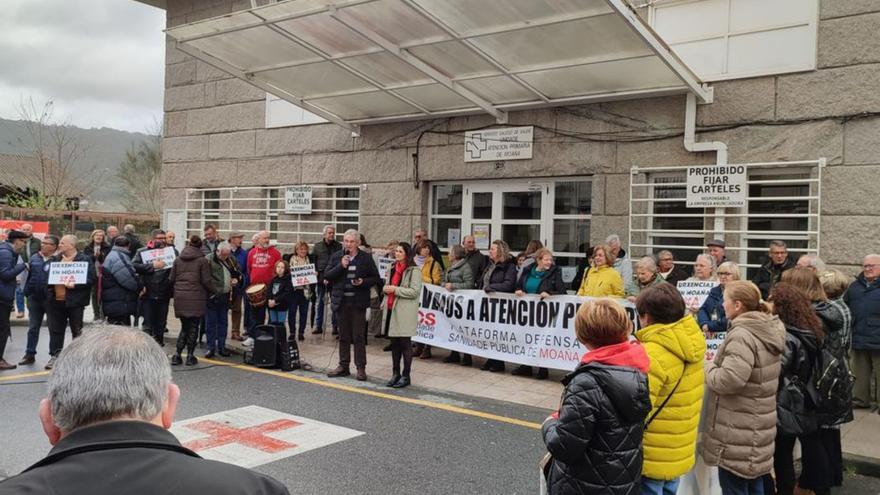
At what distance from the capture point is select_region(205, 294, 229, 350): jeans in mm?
9711

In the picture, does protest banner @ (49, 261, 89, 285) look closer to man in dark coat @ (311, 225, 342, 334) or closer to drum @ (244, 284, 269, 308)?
drum @ (244, 284, 269, 308)

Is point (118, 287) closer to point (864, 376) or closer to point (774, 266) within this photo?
point (774, 266)

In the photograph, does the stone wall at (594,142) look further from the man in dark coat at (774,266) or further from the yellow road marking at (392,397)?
the yellow road marking at (392,397)

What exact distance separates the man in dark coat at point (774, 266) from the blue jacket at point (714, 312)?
1437 millimetres

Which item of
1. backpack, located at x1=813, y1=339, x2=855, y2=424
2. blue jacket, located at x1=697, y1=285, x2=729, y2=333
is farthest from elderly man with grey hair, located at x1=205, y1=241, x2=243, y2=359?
backpack, located at x1=813, y1=339, x2=855, y2=424

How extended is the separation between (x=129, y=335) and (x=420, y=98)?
9.86m

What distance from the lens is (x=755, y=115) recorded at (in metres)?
8.88

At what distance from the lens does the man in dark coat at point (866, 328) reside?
7.11 m

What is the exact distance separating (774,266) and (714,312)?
185 cm

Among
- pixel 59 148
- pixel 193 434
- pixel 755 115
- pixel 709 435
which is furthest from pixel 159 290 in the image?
pixel 59 148

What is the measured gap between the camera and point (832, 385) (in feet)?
14.5

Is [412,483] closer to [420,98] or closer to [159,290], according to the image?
[159,290]

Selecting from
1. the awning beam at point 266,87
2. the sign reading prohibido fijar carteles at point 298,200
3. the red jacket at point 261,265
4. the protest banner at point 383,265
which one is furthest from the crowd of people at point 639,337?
the sign reading prohibido fijar carteles at point 298,200

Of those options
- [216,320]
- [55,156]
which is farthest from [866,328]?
[55,156]
